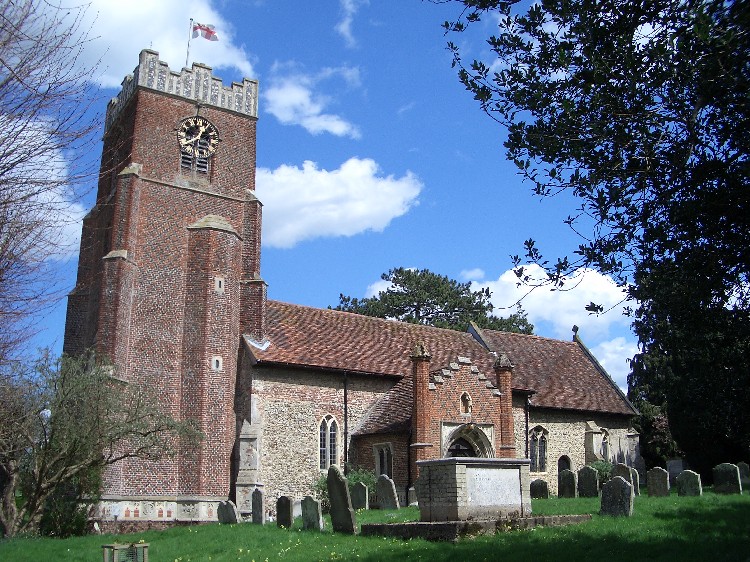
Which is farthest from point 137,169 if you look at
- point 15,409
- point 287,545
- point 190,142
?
point 287,545

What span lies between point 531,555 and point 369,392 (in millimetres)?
16186

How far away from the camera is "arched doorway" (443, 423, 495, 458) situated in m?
25.0

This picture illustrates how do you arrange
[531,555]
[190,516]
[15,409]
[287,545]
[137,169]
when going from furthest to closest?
[137,169]
[190,516]
[15,409]
[287,545]
[531,555]

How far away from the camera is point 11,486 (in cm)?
2150

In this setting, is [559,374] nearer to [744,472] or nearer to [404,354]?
[404,354]

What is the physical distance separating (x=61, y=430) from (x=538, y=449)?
59.1 feet

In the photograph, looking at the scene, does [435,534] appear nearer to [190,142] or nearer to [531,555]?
[531,555]

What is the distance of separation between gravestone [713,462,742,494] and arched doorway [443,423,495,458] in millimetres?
7147

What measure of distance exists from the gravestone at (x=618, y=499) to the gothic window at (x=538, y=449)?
14.2 meters

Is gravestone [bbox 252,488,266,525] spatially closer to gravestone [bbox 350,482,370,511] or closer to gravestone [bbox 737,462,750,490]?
gravestone [bbox 350,482,370,511]

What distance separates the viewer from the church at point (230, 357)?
79.2 feet

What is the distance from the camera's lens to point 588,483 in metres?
22.1

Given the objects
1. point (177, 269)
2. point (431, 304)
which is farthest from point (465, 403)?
point (431, 304)

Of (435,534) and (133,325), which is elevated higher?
(133,325)
